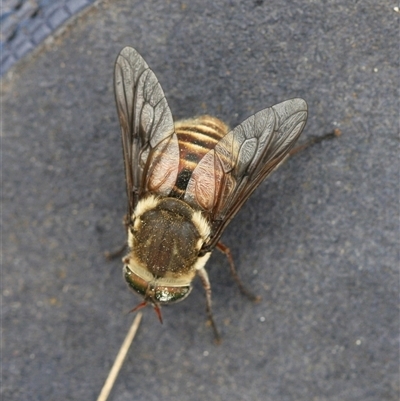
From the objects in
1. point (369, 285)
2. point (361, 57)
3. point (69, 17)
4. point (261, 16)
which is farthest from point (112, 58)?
point (369, 285)

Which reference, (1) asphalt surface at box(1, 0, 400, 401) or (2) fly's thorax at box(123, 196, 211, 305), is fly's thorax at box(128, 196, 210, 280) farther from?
(1) asphalt surface at box(1, 0, 400, 401)

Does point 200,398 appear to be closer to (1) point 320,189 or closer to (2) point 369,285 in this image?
(2) point 369,285

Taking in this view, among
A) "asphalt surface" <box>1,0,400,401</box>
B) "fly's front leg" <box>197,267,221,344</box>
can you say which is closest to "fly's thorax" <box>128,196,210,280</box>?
"fly's front leg" <box>197,267,221,344</box>

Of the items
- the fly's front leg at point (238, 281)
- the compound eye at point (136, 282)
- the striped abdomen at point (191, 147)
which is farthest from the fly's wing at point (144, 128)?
the fly's front leg at point (238, 281)

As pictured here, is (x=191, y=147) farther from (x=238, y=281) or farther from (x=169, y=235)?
(x=238, y=281)

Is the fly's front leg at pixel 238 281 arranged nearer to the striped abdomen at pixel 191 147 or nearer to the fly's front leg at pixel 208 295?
the fly's front leg at pixel 208 295

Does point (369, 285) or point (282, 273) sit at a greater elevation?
point (282, 273)

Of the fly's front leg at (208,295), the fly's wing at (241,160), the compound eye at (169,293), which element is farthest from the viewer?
the fly's front leg at (208,295)
